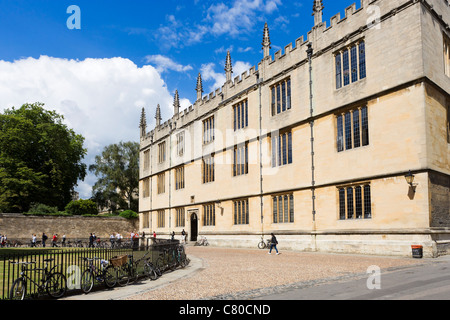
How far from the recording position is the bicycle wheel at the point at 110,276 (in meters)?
11.3

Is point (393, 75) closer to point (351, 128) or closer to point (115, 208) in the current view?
point (351, 128)

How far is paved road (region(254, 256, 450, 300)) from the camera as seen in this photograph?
845cm

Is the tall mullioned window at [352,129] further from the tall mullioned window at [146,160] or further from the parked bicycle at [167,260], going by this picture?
the tall mullioned window at [146,160]

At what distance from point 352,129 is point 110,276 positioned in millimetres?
15766

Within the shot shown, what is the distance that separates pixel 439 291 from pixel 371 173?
1244cm

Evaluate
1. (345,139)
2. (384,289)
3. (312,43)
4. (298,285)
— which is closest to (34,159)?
(312,43)

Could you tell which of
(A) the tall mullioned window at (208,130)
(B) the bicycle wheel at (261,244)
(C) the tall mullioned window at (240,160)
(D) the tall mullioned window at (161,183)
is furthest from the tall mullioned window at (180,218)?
(B) the bicycle wheel at (261,244)

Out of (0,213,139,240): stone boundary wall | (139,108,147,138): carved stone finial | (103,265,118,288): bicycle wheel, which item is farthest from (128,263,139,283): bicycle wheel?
(139,108,147,138): carved stone finial

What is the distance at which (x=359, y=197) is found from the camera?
21.6m

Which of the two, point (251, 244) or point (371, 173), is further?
point (251, 244)

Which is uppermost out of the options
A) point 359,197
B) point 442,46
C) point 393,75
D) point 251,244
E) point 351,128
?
point 442,46

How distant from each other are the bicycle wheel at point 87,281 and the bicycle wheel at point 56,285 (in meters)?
0.51
